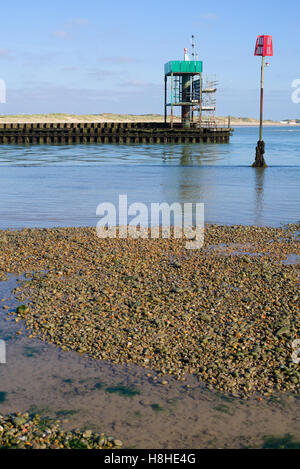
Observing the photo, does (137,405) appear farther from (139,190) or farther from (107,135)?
(107,135)

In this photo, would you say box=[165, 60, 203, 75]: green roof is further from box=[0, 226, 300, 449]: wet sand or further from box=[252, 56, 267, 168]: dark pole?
box=[0, 226, 300, 449]: wet sand

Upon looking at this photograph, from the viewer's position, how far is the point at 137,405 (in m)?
4.36

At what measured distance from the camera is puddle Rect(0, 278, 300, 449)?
399 cm

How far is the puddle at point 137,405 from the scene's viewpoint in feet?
13.1

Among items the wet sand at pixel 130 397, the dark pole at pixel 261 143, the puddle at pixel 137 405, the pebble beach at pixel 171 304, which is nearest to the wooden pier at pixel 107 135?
the dark pole at pixel 261 143

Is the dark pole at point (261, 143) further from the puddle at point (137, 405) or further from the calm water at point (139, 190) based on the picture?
the puddle at point (137, 405)

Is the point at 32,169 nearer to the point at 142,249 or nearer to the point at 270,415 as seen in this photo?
the point at 142,249

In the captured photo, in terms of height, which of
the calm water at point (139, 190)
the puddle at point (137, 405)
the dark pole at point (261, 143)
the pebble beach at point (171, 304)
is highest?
the dark pole at point (261, 143)

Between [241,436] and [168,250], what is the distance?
5417 mm

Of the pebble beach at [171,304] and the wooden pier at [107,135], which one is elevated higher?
the wooden pier at [107,135]

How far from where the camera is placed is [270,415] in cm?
420

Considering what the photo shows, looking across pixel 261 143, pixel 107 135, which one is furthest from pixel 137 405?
pixel 107 135

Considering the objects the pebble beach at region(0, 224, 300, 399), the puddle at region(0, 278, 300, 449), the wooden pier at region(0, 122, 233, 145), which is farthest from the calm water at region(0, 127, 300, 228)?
the wooden pier at region(0, 122, 233, 145)

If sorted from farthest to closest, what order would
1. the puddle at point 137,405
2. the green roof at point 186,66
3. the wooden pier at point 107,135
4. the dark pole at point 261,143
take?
the wooden pier at point 107,135, the green roof at point 186,66, the dark pole at point 261,143, the puddle at point 137,405
